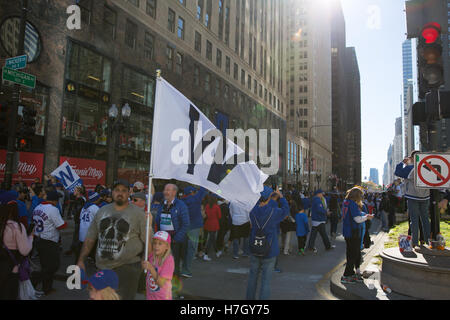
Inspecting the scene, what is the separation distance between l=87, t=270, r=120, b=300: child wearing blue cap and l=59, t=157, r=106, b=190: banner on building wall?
66.3 ft

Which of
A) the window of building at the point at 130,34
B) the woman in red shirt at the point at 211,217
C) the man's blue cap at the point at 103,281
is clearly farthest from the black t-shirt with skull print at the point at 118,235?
the window of building at the point at 130,34

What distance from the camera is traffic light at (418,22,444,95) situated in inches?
215

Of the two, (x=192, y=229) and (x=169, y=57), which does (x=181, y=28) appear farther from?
(x=192, y=229)

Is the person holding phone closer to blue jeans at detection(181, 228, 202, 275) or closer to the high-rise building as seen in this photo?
blue jeans at detection(181, 228, 202, 275)

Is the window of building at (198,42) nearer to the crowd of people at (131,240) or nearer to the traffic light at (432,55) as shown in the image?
the crowd of people at (131,240)

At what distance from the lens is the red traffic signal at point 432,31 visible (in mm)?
5465

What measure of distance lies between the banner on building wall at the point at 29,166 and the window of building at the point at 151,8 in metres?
15.8

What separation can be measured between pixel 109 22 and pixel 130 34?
2.23 m

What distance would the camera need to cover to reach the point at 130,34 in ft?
89.9

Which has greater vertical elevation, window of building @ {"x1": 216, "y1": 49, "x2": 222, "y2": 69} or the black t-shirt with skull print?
window of building @ {"x1": 216, "y1": 49, "x2": 222, "y2": 69}

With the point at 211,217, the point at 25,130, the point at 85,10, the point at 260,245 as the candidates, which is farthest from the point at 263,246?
the point at 85,10

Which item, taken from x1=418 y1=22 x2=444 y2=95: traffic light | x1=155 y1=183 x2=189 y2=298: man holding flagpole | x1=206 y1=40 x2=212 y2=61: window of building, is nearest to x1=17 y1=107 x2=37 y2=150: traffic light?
x1=155 y1=183 x2=189 y2=298: man holding flagpole

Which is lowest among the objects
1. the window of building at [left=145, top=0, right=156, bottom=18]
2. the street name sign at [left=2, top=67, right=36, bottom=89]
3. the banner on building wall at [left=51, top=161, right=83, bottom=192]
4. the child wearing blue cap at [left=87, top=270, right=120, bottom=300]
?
the child wearing blue cap at [left=87, top=270, right=120, bottom=300]

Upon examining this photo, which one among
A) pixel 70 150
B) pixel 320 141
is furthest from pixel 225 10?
pixel 320 141
